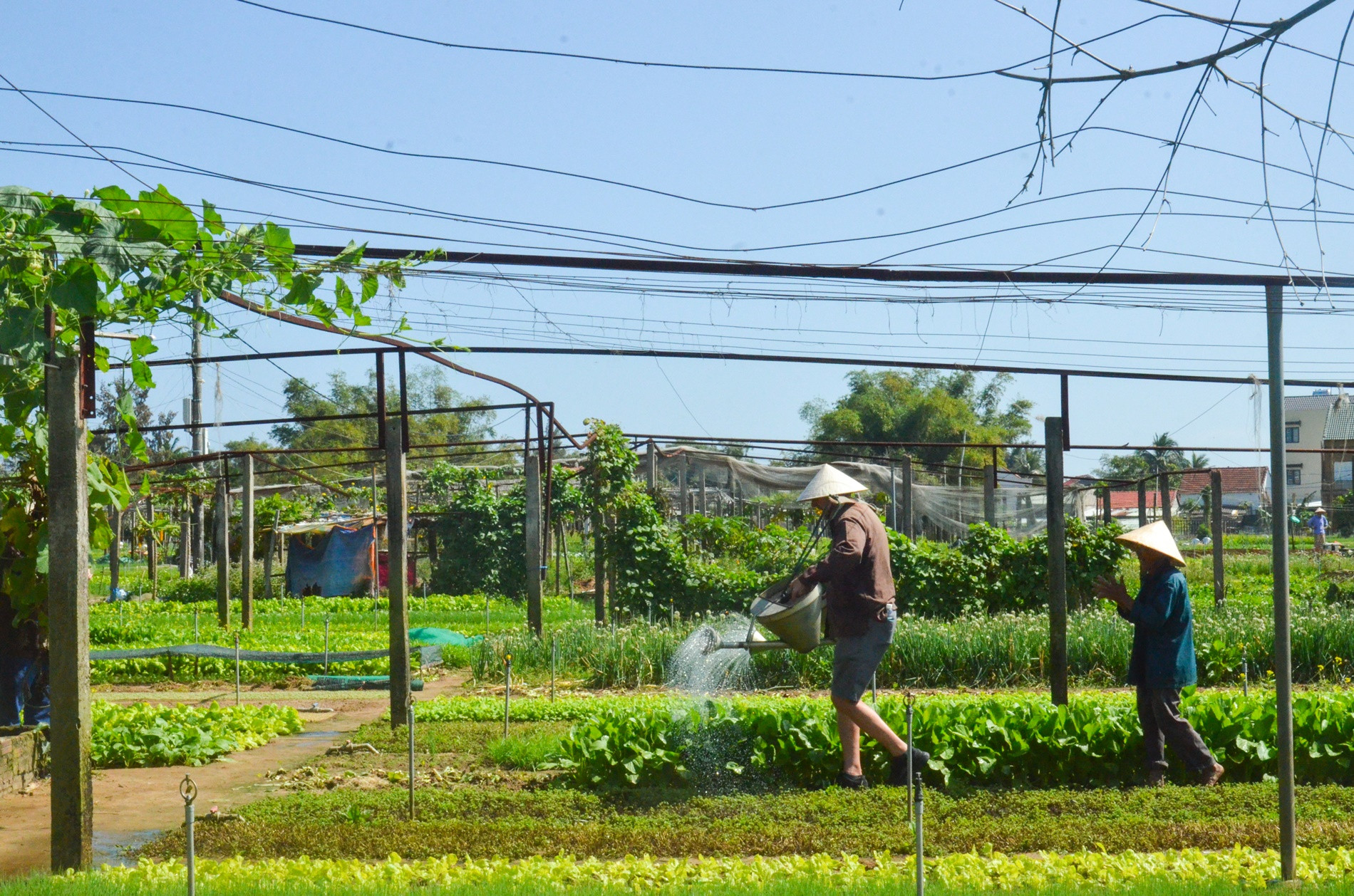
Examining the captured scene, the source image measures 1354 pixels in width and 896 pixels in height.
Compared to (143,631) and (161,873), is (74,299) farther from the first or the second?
(143,631)

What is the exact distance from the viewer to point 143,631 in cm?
1984

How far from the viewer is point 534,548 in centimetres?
1546

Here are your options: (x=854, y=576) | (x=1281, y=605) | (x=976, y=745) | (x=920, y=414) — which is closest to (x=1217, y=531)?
(x=976, y=745)

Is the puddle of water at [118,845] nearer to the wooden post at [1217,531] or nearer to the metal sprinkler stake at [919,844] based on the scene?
the metal sprinkler stake at [919,844]

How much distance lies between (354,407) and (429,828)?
70.4 m

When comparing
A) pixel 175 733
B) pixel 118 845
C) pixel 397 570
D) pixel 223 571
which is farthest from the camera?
pixel 223 571

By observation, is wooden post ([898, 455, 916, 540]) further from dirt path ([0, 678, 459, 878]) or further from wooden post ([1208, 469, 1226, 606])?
dirt path ([0, 678, 459, 878])

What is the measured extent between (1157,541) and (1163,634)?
2.03 feet

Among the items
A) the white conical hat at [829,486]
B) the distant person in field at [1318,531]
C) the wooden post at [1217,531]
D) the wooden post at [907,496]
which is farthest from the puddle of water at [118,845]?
the distant person in field at [1318,531]

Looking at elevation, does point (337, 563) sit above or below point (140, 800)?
below

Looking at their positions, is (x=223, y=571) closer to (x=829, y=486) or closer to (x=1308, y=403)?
(x=829, y=486)

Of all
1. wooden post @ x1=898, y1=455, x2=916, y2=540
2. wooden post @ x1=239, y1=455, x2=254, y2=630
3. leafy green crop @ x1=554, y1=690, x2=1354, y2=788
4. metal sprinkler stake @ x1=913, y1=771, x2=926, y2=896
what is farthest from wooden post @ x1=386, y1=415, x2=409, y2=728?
wooden post @ x1=239, y1=455, x2=254, y2=630

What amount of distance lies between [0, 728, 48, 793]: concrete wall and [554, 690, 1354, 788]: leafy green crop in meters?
3.66

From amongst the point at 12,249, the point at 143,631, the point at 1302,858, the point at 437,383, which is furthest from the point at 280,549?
the point at 437,383
